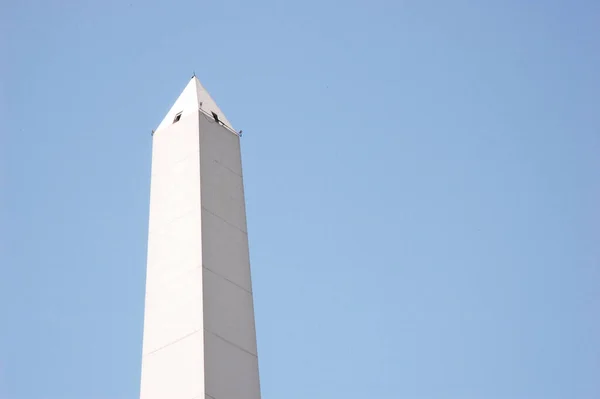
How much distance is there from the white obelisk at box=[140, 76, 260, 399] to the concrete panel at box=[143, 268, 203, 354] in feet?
0.09

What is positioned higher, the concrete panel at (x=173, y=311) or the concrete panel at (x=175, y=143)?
the concrete panel at (x=175, y=143)

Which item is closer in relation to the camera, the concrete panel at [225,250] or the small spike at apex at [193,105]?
the concrete panel at [225,250]

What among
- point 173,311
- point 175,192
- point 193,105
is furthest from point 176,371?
point 193,105

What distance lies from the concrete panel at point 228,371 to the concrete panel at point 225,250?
2344mm

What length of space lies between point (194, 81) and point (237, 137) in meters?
3.05

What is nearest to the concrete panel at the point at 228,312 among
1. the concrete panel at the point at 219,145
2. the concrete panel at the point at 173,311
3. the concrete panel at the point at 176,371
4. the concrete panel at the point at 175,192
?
the concrete panel at the point at 173,311

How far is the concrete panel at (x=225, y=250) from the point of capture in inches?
990

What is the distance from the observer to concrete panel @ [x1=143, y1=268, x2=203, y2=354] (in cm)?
2352

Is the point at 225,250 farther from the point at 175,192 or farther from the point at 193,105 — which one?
the point at 193,105

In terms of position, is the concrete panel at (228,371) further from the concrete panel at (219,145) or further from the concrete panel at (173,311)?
the concrete panel at (219,145)

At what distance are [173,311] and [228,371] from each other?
2343 millimetres

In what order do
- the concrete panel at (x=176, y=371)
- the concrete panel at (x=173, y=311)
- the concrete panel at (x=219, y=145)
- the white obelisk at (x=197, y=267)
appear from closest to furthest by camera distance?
the concrete panel at (x=176, y=371), the white obelisk at (x=197, y=267), the concrete panel at (x=173, y=311), the concrete panel at (x=219, y=145)

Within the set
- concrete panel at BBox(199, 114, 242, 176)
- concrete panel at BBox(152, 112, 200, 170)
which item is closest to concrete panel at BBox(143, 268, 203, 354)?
concrete panel at BBox(199, 114, 242, 176)

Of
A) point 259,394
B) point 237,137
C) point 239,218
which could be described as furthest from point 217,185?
point 259,394
